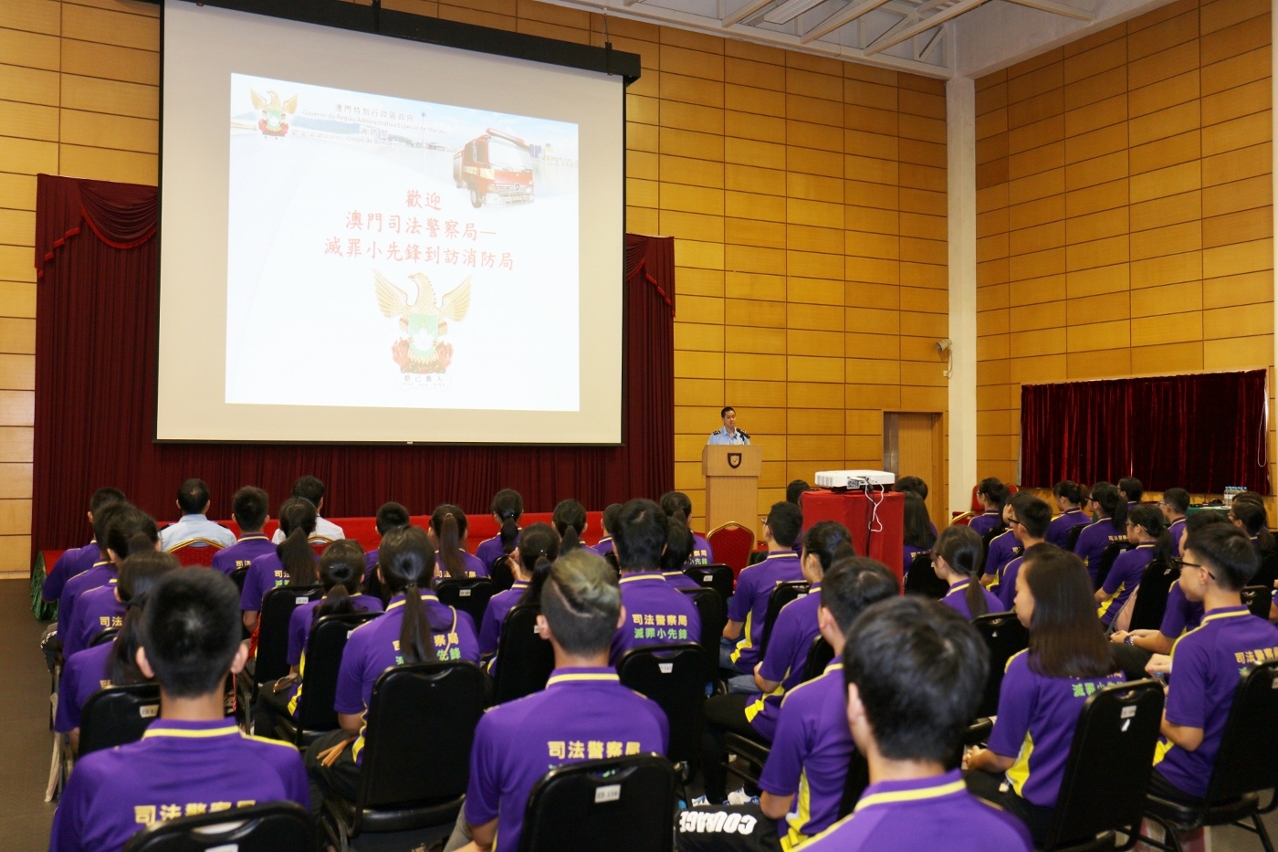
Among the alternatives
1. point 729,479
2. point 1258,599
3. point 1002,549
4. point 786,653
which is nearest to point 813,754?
point 786,653

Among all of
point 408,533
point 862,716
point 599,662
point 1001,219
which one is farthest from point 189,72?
point 1001,219

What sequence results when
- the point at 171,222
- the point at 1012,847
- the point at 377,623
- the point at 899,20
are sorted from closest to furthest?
the point at 1012,847, the point at 377,623, the point at 171,222, the point at 899,20

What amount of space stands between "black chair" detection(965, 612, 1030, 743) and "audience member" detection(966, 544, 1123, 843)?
77 cm

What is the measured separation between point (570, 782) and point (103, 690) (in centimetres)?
138

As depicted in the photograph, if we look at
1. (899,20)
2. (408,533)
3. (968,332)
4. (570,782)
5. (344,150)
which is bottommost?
(570,782)

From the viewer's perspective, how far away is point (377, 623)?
3.05m

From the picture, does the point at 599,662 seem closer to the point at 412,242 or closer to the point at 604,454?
the point at 412,242

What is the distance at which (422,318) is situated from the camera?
9.77 m

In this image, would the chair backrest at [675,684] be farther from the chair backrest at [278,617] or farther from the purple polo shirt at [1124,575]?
the purple polo shirt at [1124,575]

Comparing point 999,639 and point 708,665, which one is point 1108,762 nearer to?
point 999,639

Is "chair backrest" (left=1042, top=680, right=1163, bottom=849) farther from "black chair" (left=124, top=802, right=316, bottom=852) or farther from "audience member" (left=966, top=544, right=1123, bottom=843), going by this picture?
"black chair" (left=124, top=802, right=316, bottom=852)

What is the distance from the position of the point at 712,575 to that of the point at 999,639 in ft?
6.09

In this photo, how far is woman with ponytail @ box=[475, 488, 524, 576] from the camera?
5.53 meters

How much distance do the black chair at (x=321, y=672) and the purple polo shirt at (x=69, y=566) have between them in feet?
6.49
